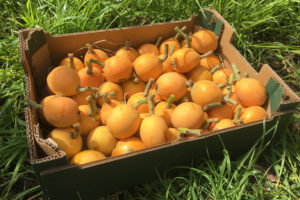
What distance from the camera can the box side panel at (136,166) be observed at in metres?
1.44

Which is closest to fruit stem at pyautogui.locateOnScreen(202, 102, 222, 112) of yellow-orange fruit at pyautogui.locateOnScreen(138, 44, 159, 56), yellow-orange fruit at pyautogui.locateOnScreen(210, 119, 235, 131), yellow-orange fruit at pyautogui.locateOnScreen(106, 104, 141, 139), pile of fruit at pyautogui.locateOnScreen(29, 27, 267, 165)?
pile of fruit at pyautogui.locateOnScreen(29, 27, 267, 165)

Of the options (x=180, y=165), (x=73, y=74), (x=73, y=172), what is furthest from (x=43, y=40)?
(x=180, y=165)

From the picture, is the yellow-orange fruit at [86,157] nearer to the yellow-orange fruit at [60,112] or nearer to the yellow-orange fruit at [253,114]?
the yellow-orange fruit at [60,112]

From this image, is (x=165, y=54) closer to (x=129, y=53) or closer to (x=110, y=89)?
(x=129, y=53)

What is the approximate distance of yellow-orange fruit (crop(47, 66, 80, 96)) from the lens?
1770 mm

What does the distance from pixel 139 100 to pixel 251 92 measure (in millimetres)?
718

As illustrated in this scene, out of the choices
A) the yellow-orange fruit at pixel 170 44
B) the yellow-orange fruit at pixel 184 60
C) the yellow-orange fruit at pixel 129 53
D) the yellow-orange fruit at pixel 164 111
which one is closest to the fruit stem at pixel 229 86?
the yellow-orange fruit at pixel 184 60

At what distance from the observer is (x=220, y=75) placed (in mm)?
2174

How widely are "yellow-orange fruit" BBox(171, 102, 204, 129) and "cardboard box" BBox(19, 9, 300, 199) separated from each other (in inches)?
4.9

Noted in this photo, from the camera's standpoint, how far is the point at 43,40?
202 centimetres

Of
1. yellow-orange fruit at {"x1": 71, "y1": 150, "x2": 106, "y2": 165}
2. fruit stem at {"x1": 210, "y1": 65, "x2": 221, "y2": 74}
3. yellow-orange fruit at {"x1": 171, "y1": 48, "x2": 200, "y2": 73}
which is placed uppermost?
yellow-orange fruit at {"x1": 171, "y1": 48, "x2": 200, "y2": 73}

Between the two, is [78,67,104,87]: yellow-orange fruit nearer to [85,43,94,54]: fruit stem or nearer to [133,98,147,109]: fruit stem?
[85,43,94,54]: fruit stem

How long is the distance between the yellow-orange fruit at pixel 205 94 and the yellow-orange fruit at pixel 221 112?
7 cm

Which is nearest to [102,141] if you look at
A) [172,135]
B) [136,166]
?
[136,166]
